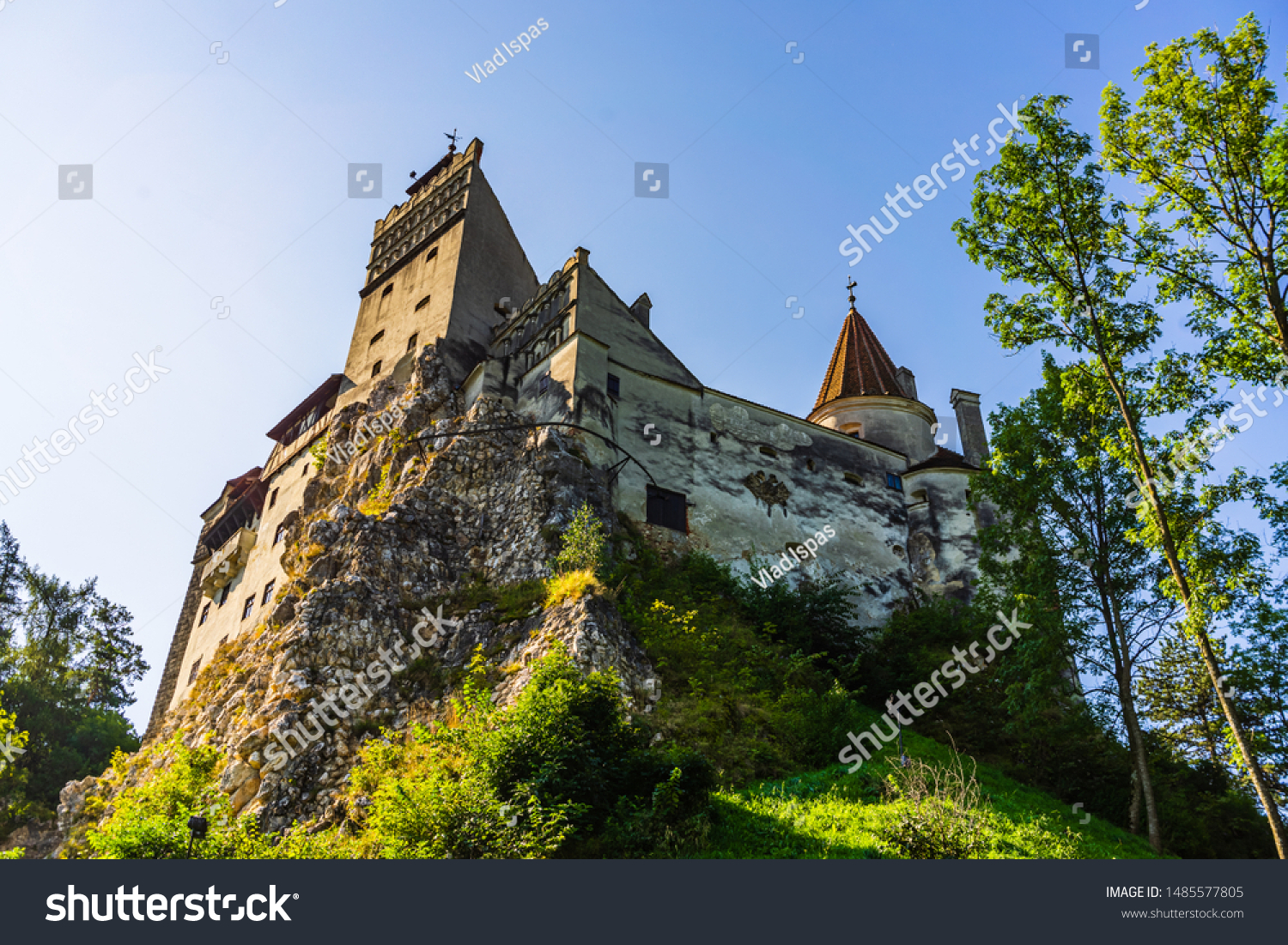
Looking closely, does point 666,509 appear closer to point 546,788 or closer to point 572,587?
point 572,587

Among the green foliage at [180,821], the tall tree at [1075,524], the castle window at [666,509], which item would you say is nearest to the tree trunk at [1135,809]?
the tall tree at [1075,524]

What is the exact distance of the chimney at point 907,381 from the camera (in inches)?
1507

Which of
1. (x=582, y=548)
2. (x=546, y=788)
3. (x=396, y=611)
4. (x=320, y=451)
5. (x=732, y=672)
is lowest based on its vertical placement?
(x=546, y=788)

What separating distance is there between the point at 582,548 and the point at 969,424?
72.3ft

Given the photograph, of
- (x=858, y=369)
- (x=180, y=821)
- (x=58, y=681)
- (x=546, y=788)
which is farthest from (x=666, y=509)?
(x=58, y=681)

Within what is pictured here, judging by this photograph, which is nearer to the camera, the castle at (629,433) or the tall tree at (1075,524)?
the tall tree at (1075,524)

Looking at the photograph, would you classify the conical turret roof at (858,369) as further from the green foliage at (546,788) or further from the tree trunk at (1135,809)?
the green foliage at (546,788)

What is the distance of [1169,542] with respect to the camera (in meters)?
14.3

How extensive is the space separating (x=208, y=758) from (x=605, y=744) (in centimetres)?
1037

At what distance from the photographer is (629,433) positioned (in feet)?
95.0

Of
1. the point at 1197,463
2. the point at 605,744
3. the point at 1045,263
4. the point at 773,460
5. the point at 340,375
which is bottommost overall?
the point at 605,744

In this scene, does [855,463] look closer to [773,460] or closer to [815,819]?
[773,460]

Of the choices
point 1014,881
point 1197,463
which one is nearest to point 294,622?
point 1014,881

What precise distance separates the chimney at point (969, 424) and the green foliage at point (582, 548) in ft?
64.1
